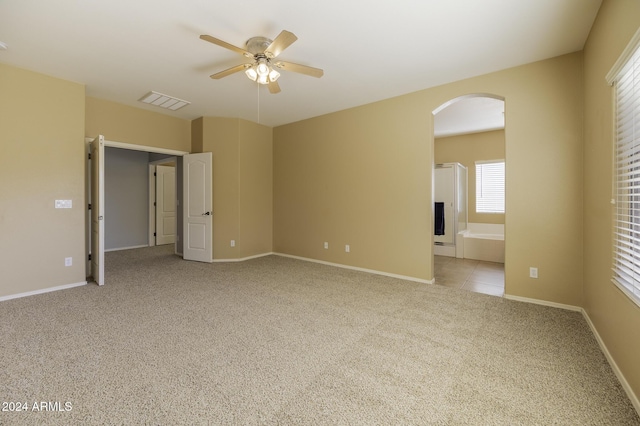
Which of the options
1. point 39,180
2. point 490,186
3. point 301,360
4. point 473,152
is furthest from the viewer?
point 473,152

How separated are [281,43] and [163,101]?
300cm

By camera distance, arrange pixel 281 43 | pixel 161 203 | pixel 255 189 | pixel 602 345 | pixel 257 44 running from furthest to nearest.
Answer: pixel 161 203 < pixel 255 189 < pixel 257 44 < pixel 281 43 < pixel 602 345

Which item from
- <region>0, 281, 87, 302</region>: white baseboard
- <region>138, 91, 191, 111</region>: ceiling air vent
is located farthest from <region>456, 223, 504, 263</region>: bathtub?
<region>0, 281, 87, 302</region>: white baseboard

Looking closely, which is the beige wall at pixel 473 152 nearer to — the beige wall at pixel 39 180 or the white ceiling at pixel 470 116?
the white ceiling at pixel 470 116

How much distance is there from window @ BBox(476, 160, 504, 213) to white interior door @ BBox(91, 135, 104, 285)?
23.6ft

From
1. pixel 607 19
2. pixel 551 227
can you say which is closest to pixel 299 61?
pixel 607 19

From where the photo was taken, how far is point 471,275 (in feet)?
14.6

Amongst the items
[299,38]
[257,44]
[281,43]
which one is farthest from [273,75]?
[281,43]

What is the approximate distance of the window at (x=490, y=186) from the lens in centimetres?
639

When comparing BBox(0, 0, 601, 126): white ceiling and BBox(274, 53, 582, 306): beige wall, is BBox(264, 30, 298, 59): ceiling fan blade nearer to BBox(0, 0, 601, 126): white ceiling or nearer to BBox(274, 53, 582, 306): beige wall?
BBox(0, 0, 601, 126): white ceiling

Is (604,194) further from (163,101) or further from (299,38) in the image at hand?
(163,101)

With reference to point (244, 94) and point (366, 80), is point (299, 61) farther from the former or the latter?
point (244, 94)

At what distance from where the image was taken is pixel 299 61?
326 cm

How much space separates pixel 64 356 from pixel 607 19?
4791mm
